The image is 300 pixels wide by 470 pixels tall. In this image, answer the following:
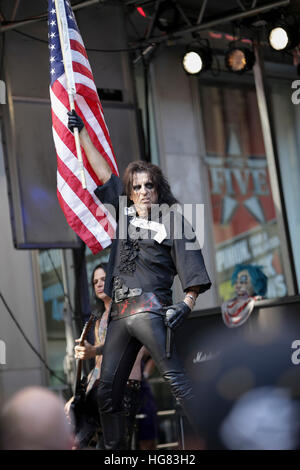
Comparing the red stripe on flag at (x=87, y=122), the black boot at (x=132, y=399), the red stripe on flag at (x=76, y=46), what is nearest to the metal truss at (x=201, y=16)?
the red stripe on flag at (x=76, y=46)

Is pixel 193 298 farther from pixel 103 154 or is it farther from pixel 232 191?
pixel 232 191

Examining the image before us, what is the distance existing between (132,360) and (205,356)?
2282 mm

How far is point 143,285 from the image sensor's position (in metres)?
4.15

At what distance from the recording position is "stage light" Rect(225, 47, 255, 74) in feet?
28.0

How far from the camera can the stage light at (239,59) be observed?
854 centimetres

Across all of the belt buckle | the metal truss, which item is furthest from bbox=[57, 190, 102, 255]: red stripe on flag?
the metal truss

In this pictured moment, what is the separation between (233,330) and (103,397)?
2.30 meters

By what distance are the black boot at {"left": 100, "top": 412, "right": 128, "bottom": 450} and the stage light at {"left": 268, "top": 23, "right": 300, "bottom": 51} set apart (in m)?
5.05

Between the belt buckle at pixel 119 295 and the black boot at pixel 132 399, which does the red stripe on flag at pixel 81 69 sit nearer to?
the belt buckle at pixel 119 295

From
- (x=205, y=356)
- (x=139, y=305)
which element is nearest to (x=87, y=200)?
(x=139, y=305)

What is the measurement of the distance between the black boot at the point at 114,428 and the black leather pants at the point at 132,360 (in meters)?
0.02

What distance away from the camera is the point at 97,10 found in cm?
803

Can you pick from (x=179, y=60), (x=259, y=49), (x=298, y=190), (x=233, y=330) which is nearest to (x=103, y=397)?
(x=233, y=330)

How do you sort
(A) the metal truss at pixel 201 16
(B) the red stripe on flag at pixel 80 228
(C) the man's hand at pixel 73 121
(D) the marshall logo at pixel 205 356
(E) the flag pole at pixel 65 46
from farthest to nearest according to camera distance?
(A) the metal truss at pixel 201 16, (D) the marshall logo at pixel 205 356, (B) the red stripe on flag at pixel 80 228, (E) the flag pole at pixel 65 46, (C) the man's hand at pixel 73 121
